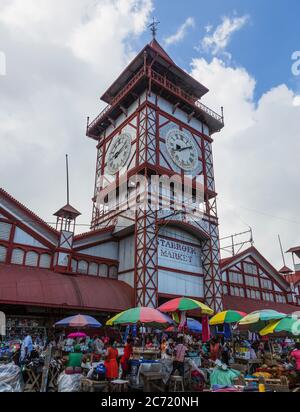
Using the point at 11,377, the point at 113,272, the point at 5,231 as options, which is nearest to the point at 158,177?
the point at 113,272

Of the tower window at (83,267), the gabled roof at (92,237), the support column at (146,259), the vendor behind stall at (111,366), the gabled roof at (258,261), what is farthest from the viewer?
the gabled roof at (258,261)

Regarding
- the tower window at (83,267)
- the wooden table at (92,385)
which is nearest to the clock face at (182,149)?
the tower window at (83,267)

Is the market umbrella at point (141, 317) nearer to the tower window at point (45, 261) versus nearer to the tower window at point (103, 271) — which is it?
the tower window at point (45, 261)

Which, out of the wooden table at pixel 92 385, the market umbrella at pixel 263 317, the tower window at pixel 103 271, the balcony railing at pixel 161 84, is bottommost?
the wooden table at pixel 92 385

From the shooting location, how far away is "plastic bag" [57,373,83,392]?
30.8 feet

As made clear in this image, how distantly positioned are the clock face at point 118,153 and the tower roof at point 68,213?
815 centimetres

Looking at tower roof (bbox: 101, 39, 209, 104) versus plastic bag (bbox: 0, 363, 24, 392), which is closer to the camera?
plastic bag (bbox: 0, 363, 24, 392)

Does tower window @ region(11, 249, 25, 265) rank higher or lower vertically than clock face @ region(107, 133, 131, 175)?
lower

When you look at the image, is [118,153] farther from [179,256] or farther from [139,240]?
[179,256]

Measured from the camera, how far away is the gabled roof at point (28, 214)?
22.2m

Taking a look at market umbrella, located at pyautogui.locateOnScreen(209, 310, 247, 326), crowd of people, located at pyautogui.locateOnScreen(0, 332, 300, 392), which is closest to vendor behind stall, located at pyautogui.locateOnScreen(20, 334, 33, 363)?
crowd of people, located at pyautogui.locateOnScreen(0, 332, 300, 392)

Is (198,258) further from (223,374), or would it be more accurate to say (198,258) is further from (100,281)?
(223,374)

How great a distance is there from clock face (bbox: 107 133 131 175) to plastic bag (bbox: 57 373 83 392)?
2320 cm

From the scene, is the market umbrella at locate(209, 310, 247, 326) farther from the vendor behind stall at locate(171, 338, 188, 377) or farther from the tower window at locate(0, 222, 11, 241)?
the tower window at locate(0, 222, 11, 241)
